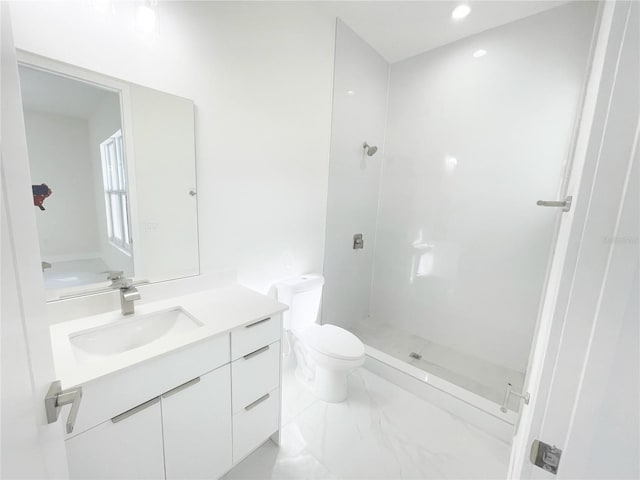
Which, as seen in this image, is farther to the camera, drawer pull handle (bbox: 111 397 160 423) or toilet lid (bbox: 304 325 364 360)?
toilet lid (bbox: 304 325 364 360)

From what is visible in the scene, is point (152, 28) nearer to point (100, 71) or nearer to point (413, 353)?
point (100, 71)

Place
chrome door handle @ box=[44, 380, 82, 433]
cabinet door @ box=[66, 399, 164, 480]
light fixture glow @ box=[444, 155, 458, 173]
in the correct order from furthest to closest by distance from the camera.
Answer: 1. light fixture glow @ box=[444, 155, 458, 173]
2. cabinet door @ box=[66, 399, 164, 480]
3. chrome door handle @ box=[44, 380, 82, 433]

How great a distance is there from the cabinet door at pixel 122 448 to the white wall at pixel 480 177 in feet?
7.27

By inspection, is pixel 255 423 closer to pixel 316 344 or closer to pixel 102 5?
pixel 316 344

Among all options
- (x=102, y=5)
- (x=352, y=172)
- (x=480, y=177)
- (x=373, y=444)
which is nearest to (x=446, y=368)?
(x=373, y=444)

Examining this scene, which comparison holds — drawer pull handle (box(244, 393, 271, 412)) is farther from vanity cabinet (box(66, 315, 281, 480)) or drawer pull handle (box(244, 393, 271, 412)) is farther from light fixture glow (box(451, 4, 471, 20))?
light fixture glow (box(451, 4, 471, 20))

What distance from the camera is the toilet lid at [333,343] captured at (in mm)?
1616

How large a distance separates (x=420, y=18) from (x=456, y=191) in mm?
1294

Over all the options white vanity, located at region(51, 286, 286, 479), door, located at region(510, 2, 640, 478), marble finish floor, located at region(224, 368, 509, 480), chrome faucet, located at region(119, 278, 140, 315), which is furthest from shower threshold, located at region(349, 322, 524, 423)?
chrome faucet, located at region(119, 278, 140, 315)

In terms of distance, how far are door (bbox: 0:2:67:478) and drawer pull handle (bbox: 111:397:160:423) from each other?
335mm

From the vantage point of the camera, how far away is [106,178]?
3.72 ft

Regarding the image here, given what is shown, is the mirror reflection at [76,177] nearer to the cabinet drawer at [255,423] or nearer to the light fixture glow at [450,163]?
the cabinet drawer at [255,423]

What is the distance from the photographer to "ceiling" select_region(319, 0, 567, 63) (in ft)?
5.62

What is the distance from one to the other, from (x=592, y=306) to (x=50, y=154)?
1.65m
